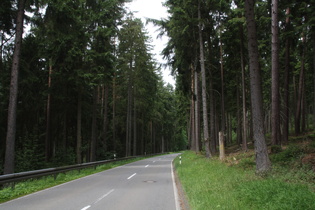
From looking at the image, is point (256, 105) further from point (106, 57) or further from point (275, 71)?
point (106, 57)

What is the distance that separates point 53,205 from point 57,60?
15.9 m

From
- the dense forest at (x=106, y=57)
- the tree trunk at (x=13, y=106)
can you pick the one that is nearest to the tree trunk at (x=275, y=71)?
the dense forest at (x=106, y=57)

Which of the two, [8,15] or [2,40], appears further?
[2,40]

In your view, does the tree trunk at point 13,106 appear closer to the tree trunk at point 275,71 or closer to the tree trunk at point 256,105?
the tree trunk at point 256,105

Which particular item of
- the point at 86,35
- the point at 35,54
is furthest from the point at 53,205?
the point at 35,54

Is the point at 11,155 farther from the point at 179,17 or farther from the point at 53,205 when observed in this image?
the point at 179,17

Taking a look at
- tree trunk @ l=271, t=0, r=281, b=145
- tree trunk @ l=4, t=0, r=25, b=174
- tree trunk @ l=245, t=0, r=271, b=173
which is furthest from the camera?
tree trunk @ l=271, t=0, r=281, b=145

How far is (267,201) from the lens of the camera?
5504 millimetres

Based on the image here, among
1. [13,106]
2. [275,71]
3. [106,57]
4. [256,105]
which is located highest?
[106,57]

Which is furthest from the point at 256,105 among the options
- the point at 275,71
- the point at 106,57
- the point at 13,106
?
the point at 106,57

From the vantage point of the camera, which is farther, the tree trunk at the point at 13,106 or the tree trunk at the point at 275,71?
the tree trunk at the point at 275,71

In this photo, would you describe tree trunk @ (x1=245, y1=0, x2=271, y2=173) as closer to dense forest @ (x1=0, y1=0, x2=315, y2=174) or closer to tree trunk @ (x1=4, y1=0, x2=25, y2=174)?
dense forest @ (x1=0, y1=0, x2=315, y2=174)

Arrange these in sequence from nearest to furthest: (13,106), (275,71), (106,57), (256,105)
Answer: (256,105) → (13,106) → (275,71) → (106,57)

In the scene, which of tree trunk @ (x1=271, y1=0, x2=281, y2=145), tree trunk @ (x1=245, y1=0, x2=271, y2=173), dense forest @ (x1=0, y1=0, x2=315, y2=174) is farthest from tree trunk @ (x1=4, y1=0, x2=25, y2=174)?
tree trunk @ (x1=271, y1=0, x2=281, y2=145)
